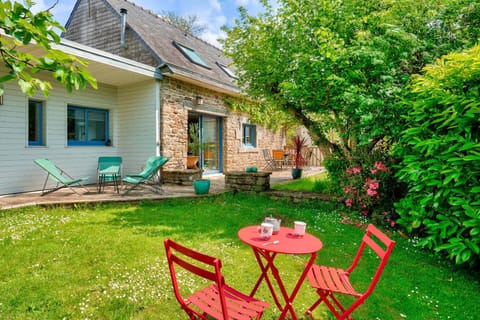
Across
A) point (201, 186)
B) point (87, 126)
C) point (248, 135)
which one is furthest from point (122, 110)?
point (248, 135)

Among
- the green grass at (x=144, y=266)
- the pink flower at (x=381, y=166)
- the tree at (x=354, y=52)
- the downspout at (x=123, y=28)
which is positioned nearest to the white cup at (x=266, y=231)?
the green grass at (x=144, y=266)

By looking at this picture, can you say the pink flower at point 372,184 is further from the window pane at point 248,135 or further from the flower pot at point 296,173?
the window pane at point 248,135

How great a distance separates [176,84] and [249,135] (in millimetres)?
5166

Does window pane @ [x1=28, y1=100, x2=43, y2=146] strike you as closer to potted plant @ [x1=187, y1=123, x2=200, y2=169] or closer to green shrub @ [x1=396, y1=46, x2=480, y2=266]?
A: potted plant @ [x1=187, y1=123, x2=200, y2=169]

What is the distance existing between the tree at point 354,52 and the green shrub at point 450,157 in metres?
0.69

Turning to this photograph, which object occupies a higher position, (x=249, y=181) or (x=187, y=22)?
(x=187, y=22)

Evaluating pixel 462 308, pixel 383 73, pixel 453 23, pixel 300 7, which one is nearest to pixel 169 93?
pixel 300 7

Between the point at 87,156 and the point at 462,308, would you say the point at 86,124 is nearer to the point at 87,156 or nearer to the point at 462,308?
the point at 87,156

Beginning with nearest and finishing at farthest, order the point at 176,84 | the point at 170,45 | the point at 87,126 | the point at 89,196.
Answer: the point at 89,196
the point at 87,126
the point at 176,84
the point at 170,45

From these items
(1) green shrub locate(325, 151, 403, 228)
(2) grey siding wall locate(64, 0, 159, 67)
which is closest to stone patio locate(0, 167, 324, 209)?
(1) green shrub locate(325, 151, 403, 228)

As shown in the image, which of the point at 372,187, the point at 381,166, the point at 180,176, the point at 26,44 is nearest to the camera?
the point at 26,44

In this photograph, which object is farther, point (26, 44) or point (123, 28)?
point (123, 28)

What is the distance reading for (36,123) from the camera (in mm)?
6871

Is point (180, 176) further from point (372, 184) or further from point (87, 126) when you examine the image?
point (372, 184)
